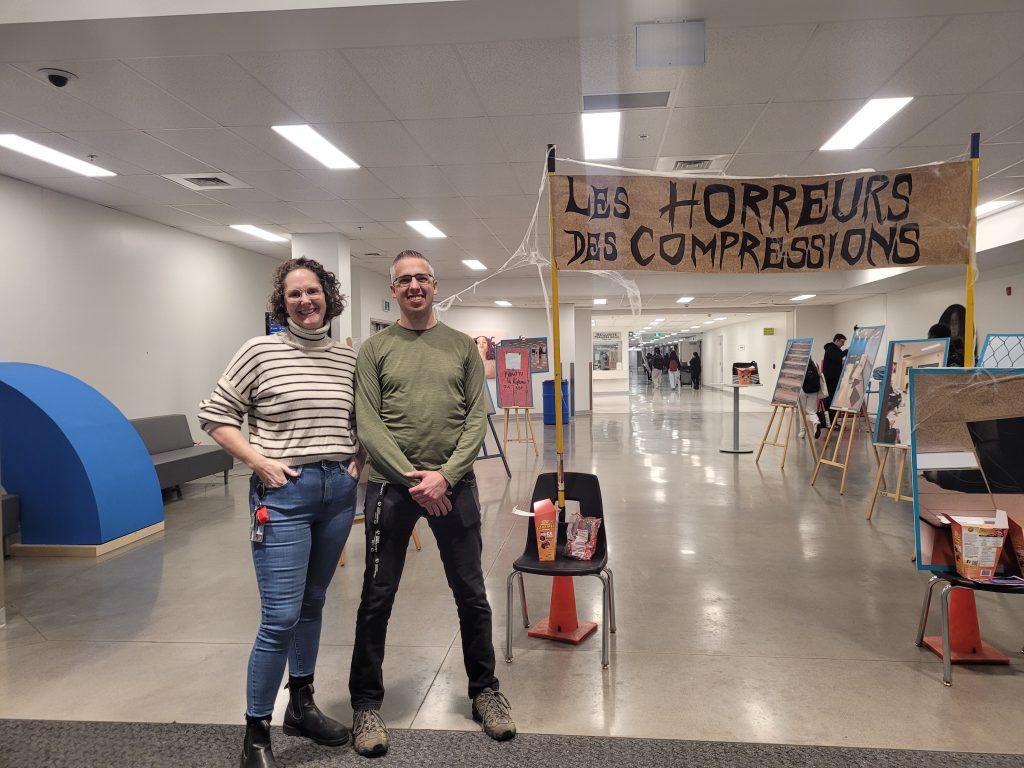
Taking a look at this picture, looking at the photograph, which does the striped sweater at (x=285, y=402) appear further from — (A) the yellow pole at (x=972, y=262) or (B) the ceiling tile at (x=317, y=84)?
(A) the yellow pole at (x=972, y=262)

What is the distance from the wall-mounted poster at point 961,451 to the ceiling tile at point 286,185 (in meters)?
5.07

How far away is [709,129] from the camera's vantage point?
15.4 feet

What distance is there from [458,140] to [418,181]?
1.15 metres

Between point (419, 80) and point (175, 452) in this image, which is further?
point (175, 452)

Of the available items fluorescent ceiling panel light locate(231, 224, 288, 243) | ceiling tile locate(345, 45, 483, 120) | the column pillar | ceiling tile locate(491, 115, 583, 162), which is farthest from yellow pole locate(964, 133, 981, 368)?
fluorescent ceiling panel light locate(231, 224, 288, 243)

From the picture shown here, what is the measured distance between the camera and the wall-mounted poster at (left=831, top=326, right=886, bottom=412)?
624 cm

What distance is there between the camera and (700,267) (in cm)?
286

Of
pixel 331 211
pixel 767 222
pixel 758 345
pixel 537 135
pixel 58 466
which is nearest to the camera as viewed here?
pixel 767 222

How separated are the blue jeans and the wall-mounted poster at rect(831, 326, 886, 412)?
567cm

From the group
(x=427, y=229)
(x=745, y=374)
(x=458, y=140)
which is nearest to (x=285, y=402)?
(x=458, y=140)

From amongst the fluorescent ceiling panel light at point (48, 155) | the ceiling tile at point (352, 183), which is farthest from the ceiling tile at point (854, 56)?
the fluorescent ceiling panel light at point (48, 155)

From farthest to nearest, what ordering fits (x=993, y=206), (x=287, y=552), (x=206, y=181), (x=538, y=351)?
(x=538, y=351), (x=993, y=206), (x=206, y=181), (x=287, y=552)

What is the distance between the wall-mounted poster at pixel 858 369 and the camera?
6.24m

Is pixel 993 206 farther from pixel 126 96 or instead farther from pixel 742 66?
pixel 126 96
